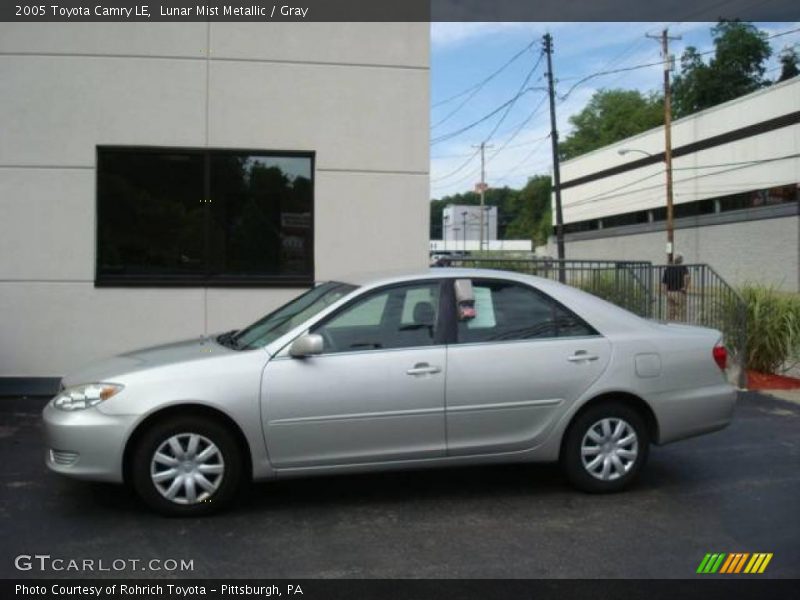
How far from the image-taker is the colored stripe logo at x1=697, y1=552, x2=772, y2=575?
4184 mm

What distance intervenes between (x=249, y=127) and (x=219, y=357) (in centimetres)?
474

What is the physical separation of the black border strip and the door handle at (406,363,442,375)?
34236 millimetres

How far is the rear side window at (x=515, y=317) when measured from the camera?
5.32m

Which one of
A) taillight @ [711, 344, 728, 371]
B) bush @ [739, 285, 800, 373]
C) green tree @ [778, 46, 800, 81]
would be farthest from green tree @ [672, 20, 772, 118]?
taillight @ [711, 344, 728, 371]

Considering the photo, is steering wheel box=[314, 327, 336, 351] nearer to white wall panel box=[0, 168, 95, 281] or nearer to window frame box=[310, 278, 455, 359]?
window frame box=[310, 278, 455, 359]

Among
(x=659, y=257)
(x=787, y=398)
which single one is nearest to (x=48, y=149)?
(x=787, y=398)

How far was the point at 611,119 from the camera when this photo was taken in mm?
83750

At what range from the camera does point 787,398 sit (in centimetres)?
934

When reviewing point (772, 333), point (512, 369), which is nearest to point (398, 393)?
point (512, 369)

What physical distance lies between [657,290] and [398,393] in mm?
6698

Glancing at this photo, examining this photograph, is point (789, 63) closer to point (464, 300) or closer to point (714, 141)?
point (714, 141)

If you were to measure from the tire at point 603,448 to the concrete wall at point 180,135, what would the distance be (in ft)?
14.0

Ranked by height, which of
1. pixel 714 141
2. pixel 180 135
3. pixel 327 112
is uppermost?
pixel 714 141

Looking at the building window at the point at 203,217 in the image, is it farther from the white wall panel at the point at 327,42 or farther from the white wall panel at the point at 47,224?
Answer: the white wall panel at the point at 327,42
